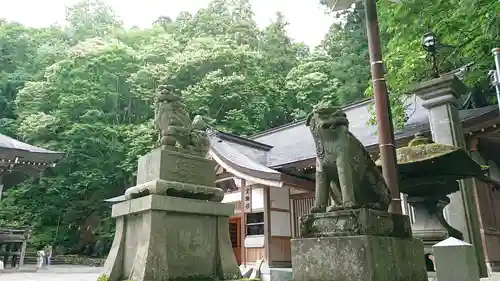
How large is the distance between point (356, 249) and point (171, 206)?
7.89ft

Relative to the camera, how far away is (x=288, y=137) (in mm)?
18375

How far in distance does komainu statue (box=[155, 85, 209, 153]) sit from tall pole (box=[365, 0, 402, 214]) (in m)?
2.60

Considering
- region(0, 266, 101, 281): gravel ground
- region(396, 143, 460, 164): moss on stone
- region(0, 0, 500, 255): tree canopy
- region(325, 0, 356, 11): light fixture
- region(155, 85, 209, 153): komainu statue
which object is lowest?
region(0, 266, 101, 281): gravel ground

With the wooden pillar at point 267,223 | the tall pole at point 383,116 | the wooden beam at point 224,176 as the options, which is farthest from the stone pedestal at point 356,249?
the wooden beam at point 224,176

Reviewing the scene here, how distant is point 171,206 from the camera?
5039 millimetres

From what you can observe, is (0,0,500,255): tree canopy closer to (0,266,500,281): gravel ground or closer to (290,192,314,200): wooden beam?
(0,266,500,281): gravel ground

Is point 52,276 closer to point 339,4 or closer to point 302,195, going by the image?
point 302,195

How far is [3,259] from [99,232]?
7.50 m

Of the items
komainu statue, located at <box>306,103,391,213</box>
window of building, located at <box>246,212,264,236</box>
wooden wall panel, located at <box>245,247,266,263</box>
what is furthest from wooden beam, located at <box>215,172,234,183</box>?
komainu statue, located at <box>306,103,391,213</box>

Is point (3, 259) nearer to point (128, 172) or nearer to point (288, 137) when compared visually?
point (128, 172)

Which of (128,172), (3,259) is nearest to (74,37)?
(128,172)

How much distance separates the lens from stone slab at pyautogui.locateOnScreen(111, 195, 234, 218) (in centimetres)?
489

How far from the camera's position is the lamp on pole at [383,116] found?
5.15 meters

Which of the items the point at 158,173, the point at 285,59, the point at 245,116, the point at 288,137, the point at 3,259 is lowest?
the point at 3,259
